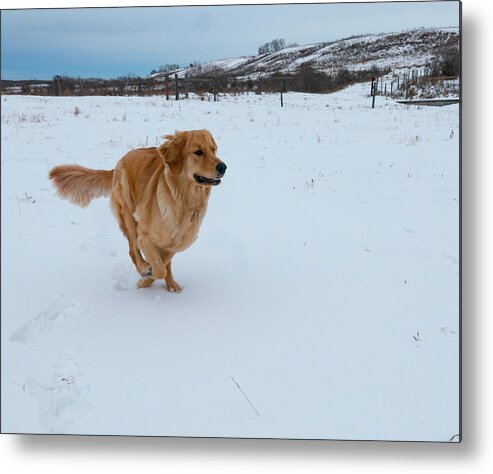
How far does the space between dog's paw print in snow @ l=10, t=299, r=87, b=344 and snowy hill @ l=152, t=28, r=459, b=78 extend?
45.5 inches

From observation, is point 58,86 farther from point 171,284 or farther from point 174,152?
point 171,284

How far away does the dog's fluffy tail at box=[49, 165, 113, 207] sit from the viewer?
7.56 ft

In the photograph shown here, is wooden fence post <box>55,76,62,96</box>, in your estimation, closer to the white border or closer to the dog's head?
the dog's head

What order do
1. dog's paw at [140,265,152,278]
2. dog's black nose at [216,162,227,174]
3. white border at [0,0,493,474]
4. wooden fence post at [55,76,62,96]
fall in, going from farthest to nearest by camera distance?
1. wooden fence post at [55,76,62,96]
2. dog's paw at [140,265,152,278]
3. white border at [0,0,493,474]
4. dog's black nose at [216,162,227,174]

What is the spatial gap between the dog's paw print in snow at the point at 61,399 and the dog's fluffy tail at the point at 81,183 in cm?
76

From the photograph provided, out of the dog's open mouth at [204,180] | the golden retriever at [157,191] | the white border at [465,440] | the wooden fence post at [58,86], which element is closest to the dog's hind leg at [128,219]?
the golden retriever at [157,191]

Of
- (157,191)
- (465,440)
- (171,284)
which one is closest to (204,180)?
(157,191)

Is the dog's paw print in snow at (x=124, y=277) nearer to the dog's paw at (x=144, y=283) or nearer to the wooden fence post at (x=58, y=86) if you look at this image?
the dog's paw at (x=144, y=283)

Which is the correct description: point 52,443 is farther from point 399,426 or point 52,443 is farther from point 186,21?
point 186,21

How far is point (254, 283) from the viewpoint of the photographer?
7.54 ft

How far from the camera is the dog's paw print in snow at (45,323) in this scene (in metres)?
2.23

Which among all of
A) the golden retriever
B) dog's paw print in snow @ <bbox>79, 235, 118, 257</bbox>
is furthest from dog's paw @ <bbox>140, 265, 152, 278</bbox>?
dog's paw print in snow @ <bbox>79, 235, 118, 257</bbox>

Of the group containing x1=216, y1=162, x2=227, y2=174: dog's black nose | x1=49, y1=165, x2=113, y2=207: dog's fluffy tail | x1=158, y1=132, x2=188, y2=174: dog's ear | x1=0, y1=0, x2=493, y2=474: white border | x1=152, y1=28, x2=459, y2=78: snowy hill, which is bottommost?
x1=0, y1=0, x2=493, y2=474: white border

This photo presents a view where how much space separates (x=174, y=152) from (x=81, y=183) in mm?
511
